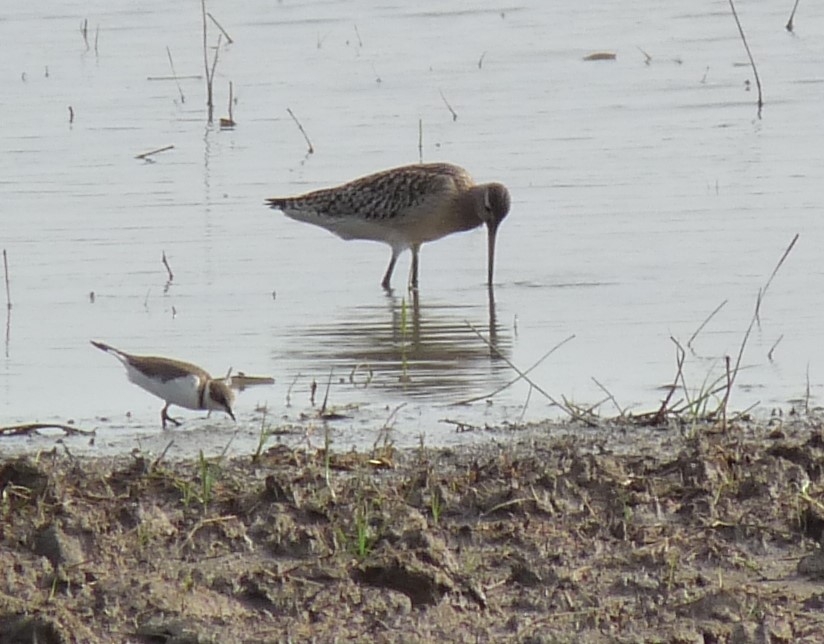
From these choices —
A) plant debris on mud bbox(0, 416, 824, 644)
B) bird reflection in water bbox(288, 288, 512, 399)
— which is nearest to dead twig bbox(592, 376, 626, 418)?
bird reflection in water bbox(288, 288, 512, 399)

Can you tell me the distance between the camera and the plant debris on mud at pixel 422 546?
14.8 ft

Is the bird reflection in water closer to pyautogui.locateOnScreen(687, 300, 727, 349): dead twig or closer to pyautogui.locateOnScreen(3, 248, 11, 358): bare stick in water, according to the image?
pyautogui.locateOnScreen(687, 300, 727, 349): dead twig

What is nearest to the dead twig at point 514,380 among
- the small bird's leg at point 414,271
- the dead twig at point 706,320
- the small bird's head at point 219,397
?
the dead twig at point 706,320

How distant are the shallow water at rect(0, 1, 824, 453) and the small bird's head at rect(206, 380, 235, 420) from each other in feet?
0.33

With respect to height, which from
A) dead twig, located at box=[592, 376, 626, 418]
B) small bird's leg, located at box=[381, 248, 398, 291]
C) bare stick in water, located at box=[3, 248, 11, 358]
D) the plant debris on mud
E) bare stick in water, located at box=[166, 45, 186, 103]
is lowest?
small bird's leg, located at box=[381, 248, 398, 291]

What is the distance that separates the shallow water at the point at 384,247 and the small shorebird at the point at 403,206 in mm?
202

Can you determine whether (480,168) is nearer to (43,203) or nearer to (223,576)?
(43,203)

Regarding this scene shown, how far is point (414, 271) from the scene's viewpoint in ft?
33.9

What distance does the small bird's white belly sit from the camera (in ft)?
21.8

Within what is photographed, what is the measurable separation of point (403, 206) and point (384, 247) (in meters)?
0.74

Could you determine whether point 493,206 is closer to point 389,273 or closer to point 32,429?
point 389,273

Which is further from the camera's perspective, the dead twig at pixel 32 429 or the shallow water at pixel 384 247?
the shallow water at pixel 384 247

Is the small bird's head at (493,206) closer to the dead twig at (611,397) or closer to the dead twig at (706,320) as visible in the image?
the dead twig at (706,320)

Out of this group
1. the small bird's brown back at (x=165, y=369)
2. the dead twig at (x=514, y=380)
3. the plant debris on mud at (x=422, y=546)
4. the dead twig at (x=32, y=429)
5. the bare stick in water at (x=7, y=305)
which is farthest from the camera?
the bare stick in water at (x=7, y=305)
